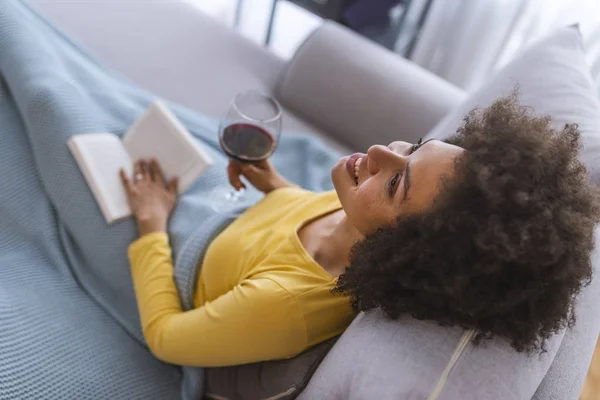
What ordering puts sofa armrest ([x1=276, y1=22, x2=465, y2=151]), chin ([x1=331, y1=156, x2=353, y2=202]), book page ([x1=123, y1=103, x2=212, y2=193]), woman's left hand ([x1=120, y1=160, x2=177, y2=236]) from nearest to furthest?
chin ([x1=331, y1=156, x2=353, y2=202]) < woman's left hand ([x1=120, y1=160, x2=177, y2=236]) < book page ([x1=123, y1=103, x2=212, y2=193]) < sofa armrest ([x1=276, y1=22, x2=465, y2=151])

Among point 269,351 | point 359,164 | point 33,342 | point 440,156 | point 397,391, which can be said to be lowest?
point 33,342

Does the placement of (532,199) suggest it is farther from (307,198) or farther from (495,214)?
(307,198)

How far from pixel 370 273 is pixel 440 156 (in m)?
0.20

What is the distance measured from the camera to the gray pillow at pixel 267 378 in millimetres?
806

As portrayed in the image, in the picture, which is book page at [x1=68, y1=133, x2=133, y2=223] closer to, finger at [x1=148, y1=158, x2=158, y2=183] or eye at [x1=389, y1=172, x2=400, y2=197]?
finger at [x1=148, y1=158, x2=158, y2=183]

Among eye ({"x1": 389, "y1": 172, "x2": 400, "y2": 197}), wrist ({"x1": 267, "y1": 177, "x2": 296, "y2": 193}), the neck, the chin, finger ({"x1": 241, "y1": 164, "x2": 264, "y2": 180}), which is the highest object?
eye ({"x1": 389, "y1": 172, "x2": 400, "y2": 197})

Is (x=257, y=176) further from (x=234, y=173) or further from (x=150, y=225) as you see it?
(x=150, y=225)

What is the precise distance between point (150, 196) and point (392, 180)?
0.59 meters

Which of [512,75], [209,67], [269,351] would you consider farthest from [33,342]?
[512,75]

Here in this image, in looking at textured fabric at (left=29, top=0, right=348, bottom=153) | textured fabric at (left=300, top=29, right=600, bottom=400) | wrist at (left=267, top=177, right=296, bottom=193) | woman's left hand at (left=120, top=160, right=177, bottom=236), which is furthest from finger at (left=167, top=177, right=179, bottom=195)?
textured fabric at (left=300, top=29, right=600, bottom=400)

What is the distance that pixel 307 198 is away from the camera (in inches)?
42.6

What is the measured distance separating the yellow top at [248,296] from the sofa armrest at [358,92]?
0.51m

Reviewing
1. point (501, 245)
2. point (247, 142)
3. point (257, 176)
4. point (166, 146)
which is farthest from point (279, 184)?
point (501, 245)

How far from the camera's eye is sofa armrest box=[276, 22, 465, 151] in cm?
145
